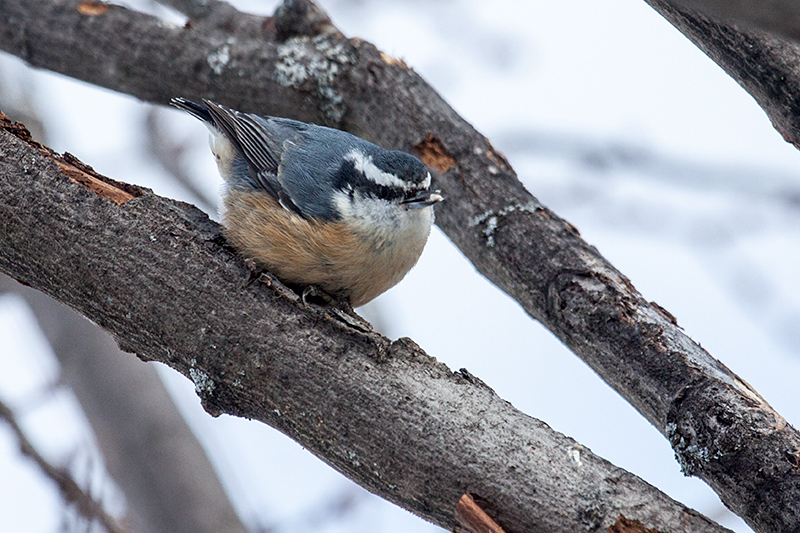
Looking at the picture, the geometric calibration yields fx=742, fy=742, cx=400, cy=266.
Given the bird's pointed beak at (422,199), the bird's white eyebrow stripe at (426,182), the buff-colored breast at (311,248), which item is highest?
the bird's white eyebrow stripe at (426,182)

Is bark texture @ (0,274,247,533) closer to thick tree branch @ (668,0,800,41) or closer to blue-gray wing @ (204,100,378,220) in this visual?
blue-gray wing @ (204,100,378,220)

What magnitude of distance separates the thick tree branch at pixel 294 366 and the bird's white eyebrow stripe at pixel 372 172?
68 cm

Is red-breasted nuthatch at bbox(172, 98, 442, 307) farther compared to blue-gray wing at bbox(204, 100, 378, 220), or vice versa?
blue-gray wing at bbox(204, 100, 378, 220)

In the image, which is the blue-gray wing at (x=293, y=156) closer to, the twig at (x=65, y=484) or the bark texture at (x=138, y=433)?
the twig at (x=65, y=484)

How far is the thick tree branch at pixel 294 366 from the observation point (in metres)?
1.78

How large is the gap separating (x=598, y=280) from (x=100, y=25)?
2560 millimetres

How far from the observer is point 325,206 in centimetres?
258

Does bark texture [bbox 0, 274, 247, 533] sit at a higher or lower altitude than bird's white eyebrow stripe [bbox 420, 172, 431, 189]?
lower

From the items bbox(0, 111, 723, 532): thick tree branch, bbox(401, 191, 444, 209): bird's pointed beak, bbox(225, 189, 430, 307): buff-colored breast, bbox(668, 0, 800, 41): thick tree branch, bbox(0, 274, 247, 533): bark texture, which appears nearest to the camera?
bbox(668, 0, 800, 41): thick tree branch

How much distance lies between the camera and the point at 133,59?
133 inches

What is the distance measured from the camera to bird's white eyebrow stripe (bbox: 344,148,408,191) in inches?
105

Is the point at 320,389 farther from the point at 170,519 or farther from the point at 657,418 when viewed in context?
the point at 170,519

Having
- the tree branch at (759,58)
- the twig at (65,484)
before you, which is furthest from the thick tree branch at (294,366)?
the tree branch at (759,58)

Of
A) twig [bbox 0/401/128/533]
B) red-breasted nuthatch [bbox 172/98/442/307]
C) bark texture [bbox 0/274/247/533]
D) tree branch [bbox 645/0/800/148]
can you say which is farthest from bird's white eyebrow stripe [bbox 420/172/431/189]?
bark texture [bbox 0/274/247/533]
